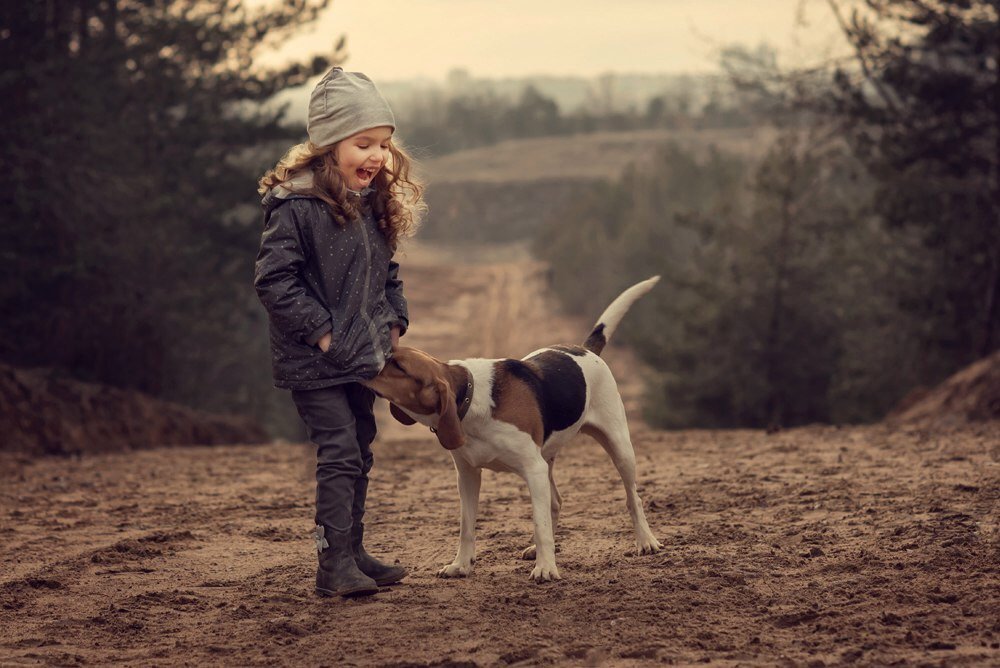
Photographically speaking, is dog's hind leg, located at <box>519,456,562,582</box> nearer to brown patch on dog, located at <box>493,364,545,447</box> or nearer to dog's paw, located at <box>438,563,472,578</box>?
brown patch on dog, located at <box>493,364,545,447</box>

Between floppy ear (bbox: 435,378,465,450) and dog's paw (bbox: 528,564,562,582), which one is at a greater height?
floppy ear (bbox: 435,378,465,450)

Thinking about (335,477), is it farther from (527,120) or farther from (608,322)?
(527,120)

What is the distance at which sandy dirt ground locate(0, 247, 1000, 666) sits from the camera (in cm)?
461

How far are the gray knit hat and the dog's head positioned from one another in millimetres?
994

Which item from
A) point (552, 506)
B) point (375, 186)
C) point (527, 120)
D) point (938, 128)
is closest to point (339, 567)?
point (552, 506)

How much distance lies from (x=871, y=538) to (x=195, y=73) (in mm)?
23704

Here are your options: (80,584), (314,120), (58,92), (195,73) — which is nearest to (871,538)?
(314,120)

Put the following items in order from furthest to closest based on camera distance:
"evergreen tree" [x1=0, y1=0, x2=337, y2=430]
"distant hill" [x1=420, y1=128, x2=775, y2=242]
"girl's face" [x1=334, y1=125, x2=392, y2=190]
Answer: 1. "distant hill" [x1=420, y1=128, x2=775, y2=242]
2. "evergreen tree" [x1=0, y1=0, x2=337, y2=430]
3. "girl's face" [x1=334, y1=125, x2=392, y2=190]

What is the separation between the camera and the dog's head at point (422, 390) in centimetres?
498

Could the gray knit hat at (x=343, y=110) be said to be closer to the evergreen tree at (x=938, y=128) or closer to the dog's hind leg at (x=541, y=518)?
the dog's hind leg at (x=541, y=518)

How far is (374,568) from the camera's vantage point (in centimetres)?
561

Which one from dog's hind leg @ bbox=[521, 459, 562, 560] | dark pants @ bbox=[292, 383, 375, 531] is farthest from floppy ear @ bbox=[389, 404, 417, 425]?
dog's hind leg @ bbox=[521, 459, 562, 560]

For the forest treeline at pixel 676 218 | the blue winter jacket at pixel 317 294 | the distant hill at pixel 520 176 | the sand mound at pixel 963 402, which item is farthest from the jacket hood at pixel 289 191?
the distant hill at pixel 520 176

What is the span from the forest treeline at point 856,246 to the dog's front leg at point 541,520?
15100 millimetres
